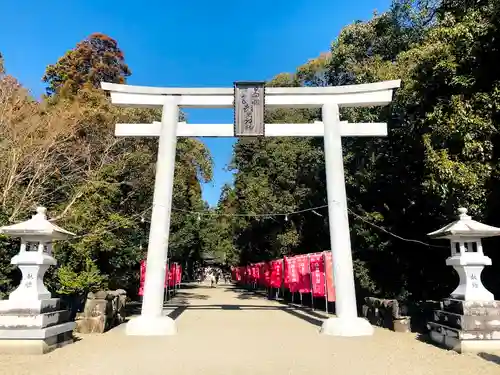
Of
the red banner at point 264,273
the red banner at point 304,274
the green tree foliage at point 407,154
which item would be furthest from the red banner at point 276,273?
the red banner at point 304,274

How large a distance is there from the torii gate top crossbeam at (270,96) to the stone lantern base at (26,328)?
19.3 ft

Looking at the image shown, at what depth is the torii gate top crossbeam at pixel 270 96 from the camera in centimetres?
1084

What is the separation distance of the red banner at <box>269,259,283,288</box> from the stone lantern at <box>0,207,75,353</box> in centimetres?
1285

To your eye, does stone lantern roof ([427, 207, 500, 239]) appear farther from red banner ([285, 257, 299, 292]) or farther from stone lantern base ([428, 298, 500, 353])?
red banner ([285, 257, 299, 292])

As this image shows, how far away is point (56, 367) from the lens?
19.5ft

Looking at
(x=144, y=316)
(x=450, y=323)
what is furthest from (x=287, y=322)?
(x=450, y=323)

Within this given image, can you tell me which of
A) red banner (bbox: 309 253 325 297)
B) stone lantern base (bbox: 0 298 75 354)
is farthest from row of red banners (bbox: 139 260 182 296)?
stone lantern base (bbox: 0 298 75 354)

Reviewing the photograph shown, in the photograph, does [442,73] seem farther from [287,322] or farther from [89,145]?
[89,145]

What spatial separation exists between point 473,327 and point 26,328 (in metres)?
7.71

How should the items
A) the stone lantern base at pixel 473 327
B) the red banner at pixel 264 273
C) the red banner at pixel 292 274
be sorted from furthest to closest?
the red banner at pixel 264 273 → the red banner at pixel 292 274 → the stone lantern base at pixel 473 327

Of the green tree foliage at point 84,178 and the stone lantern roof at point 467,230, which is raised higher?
the green tree foliage at point 84,178

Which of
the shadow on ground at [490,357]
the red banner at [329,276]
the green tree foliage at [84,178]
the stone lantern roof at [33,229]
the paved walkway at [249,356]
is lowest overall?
the paved walkway at [249,356]

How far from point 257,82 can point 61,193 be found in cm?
983

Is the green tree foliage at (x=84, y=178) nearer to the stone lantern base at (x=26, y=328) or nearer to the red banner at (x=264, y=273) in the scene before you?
the stone lantern base at (x=26, y=328)
